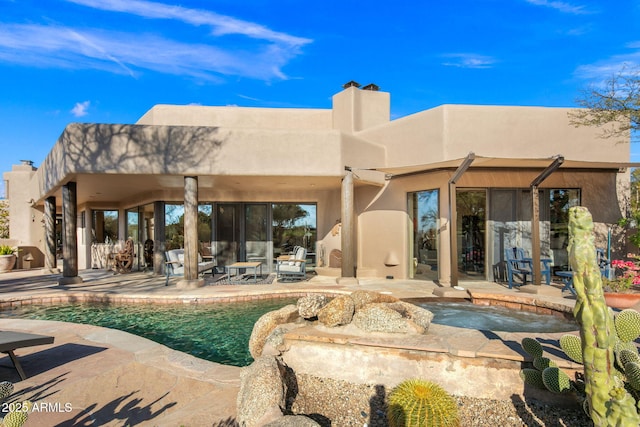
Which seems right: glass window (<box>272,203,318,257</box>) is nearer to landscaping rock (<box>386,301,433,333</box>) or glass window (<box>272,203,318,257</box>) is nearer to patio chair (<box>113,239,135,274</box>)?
patio chair (<box>113,239,135,274</box>)

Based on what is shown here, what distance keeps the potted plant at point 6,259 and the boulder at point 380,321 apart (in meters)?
18.0

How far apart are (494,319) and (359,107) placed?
9146mm

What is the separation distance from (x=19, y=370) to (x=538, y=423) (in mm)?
5067

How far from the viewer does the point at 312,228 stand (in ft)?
44.8

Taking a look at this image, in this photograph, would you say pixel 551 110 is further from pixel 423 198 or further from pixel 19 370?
pixel 19 370

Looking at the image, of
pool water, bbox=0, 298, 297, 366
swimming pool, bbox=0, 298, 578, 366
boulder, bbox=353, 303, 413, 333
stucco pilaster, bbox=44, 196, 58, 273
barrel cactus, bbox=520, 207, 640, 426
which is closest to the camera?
barrel cactus, bbox=520, 207, 640, 426

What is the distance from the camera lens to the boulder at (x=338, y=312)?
408 centimetres

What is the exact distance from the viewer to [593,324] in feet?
6.37

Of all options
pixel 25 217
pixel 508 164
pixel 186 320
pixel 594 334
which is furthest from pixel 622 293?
pixel 25 217

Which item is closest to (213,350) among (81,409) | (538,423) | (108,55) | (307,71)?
(81,409)

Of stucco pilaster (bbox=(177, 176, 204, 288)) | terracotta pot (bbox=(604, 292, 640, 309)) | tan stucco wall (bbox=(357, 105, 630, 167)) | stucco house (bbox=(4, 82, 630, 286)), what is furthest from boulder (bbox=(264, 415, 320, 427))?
tan stucco wall (bbox=(357, 105, 630, 167))

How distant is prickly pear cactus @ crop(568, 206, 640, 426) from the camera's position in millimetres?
1916

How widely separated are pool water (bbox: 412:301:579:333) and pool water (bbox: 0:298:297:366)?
10.2 ft

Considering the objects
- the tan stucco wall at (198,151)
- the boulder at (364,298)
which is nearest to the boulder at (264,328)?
the boulder at (364,298)
